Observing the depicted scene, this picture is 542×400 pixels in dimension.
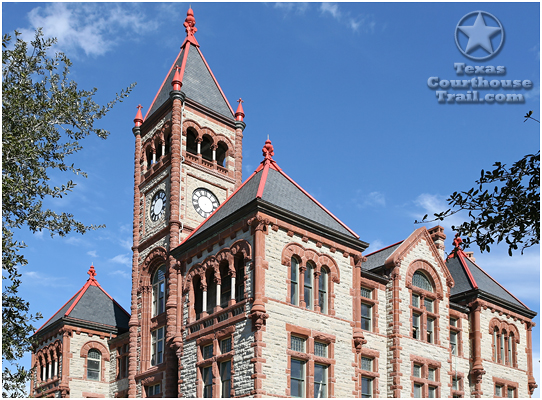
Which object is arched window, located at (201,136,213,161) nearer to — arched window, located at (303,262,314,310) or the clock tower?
the clock tower

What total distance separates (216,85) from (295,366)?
2326cm

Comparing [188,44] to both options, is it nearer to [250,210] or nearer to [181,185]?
[181,185]

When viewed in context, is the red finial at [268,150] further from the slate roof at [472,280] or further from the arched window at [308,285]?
the slate roof at [472,280]

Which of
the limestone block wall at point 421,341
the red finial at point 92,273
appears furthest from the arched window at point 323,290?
the red finial at point 92,273

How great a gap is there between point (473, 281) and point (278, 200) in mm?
16581

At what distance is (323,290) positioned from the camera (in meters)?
33.0

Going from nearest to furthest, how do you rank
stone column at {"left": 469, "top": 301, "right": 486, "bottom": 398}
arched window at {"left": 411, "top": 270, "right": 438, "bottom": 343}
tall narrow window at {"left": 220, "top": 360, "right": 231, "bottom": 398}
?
tall narrow window at {"left": 220, "top": 360, "right": 231, "bottom": 398}, arched window at {"left": 411, "top": 270, "right": 438, "bottom": 343}, stone column at {"left": 469, "top": 301, "right": 486, "bottom": 398}

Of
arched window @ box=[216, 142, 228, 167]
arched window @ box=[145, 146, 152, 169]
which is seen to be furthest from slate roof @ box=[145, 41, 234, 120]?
arched window @ box=[145, 146, 152, 169]

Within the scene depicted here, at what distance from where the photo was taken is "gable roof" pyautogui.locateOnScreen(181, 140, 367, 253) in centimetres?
3272

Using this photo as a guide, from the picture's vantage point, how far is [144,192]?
4384 cm

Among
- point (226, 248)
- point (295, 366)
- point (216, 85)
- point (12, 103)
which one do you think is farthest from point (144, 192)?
point (12, 103)

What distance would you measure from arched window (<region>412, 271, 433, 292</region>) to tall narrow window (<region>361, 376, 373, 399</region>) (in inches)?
260

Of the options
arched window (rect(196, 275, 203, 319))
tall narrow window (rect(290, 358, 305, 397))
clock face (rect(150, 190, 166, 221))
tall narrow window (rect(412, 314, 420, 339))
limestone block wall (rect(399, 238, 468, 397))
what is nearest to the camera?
tall narrow window (rect(290, 358, 305, 397))

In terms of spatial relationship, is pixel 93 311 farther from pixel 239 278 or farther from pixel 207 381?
pixel 239 278
